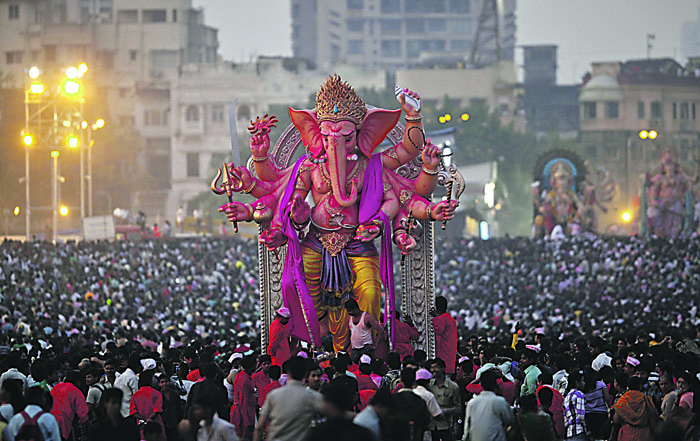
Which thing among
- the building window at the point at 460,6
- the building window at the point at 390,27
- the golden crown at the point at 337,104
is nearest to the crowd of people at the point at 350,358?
the golden crown at the point at 337,104

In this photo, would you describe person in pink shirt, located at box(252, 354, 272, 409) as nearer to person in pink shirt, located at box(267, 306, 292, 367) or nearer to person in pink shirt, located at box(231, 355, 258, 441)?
person in pink shirt, located at box(231, 355, 258, 441)

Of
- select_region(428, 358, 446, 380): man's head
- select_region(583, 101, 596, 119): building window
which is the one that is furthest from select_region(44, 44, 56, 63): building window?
select_region(428, 358, 446, 380): man's head

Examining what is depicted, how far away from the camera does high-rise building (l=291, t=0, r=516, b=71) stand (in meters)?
99.9

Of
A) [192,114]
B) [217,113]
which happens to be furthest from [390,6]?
[192,114]

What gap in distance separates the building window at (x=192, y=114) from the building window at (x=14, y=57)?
9701 millimetres

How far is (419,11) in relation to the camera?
337 feet

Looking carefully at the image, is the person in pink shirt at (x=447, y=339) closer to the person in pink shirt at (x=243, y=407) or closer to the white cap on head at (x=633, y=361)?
the white cap on head at (x=633, y=361)

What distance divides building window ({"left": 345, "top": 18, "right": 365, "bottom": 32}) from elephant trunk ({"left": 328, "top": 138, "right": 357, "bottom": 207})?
87224mm

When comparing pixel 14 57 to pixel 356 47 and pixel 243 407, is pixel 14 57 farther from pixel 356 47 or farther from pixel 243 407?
pixel 243 407

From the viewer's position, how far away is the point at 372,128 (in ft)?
52.6

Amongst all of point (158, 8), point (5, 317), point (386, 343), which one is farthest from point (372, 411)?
point (158, 8)

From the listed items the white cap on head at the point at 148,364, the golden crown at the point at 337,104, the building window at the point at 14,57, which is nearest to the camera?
the white cap on head at the point at 148,364

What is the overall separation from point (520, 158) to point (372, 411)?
59.9m

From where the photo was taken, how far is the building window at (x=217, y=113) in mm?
69250
